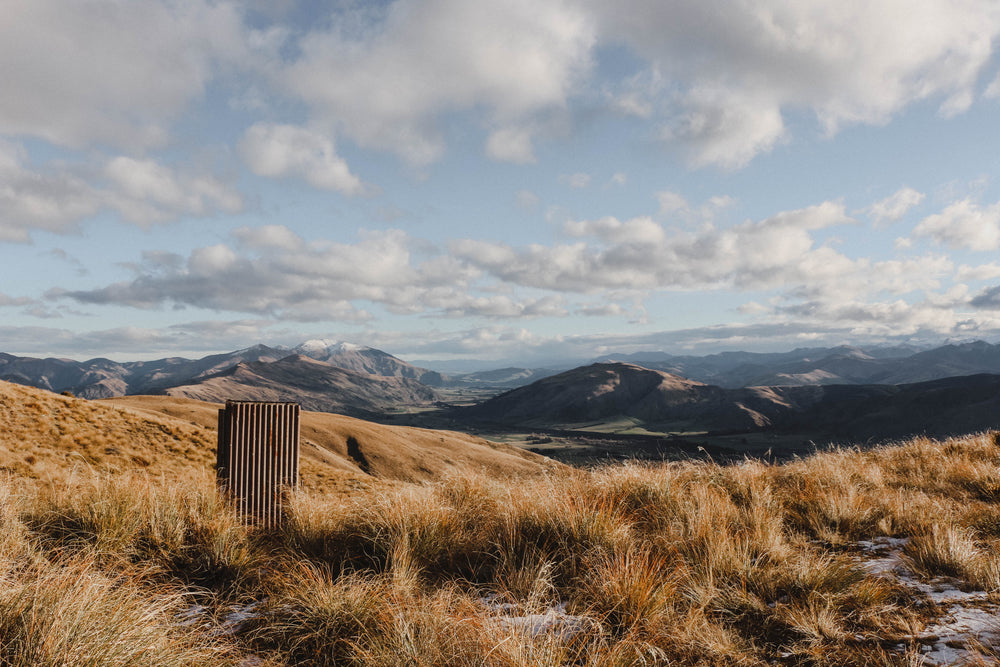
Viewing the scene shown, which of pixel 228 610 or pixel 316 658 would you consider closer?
pixel 316 658

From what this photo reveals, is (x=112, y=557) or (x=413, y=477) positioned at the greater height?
(x=112, y=557)

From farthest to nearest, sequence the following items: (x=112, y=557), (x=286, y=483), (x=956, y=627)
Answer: (x=286, y=483)
(x=112, y=557)
(x=956, y=627)

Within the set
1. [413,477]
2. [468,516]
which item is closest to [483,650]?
[468,516]

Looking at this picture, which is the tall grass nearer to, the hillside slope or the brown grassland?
the brown grassland

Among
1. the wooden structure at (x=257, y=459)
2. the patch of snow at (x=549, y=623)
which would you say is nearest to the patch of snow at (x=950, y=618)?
the patch of snow at (x=549, y=623)

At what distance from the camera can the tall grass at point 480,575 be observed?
3494mm

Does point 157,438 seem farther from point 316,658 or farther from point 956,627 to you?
point 956,627

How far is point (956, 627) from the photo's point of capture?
395cm

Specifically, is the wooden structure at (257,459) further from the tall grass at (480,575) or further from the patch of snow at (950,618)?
the patch of snow at (950,618)

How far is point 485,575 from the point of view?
17.3 feet

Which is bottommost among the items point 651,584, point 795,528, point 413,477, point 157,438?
point 413,477

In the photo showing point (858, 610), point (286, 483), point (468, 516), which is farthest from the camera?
point (286, 483)

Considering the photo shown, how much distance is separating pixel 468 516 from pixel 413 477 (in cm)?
5481

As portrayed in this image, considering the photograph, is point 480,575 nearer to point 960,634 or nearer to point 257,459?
point 257,459
